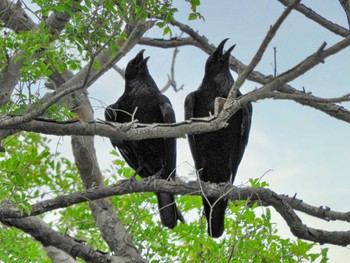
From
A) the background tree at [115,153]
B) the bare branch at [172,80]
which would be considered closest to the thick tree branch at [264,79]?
the background tree at [115,153]

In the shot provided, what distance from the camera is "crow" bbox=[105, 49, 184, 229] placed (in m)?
6.05

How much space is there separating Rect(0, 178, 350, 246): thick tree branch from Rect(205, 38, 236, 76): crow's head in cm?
135

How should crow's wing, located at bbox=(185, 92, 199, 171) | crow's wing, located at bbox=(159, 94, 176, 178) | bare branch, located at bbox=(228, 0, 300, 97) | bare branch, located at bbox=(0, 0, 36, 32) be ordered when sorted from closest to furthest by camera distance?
bare branch, located at bbox=(228, 0, 300, 97), crow's wing, located at bbox=(159, 94, 176, 178), crow's wing, located at bbox=(185, 92, 199, 171), bare branch, located at bbox=(0, 0, 36, 32)

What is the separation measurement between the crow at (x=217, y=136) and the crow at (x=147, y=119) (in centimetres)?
27

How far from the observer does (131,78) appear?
6.38 m

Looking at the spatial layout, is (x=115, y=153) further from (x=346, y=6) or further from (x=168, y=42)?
(x=346, y=6)

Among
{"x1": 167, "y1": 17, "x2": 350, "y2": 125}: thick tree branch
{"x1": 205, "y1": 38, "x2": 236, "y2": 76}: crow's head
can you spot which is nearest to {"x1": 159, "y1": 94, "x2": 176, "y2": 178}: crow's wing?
{"x1": 205, "y1": 38, "x2": 236, "y2": 76}: crow's head

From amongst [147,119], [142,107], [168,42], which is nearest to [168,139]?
[147,119]

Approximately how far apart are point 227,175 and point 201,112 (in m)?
0.76

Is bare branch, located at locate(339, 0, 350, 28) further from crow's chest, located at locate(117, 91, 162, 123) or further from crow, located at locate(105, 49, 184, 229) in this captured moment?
crow's chest, located at locate(117, 91, 162, 123)

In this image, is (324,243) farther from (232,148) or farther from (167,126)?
(167,126)

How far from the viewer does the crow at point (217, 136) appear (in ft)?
19.7

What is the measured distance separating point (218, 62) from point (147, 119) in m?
0.95

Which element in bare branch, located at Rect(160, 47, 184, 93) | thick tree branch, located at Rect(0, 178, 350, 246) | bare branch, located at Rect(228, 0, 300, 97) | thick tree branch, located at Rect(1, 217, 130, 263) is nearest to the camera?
bare branch, located at Rect(228, 0, 300, 97)
